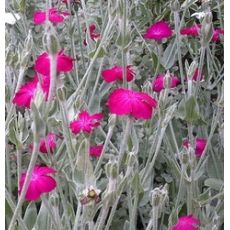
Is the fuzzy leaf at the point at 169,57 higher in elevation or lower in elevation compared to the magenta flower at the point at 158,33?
lower

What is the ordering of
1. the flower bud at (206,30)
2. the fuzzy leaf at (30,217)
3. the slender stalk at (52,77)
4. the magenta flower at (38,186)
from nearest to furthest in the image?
the slender stalk at (52,77) < the magenta flower at (38,186) < the fuzzy leaf at (30,217) < the flower bud at (206,30)

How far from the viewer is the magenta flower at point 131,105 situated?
79 cm

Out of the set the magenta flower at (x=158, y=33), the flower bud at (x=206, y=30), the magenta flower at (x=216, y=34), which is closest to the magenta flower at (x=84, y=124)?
the flower bud at (x=206, y=30)

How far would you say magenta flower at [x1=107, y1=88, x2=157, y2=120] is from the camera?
2.59 ft

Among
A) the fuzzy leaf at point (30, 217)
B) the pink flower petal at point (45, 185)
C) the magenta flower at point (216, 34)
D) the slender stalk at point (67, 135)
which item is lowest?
the fuzzy leaf at point (30, 217)

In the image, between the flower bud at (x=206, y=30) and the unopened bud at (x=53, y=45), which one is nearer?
the unopened bud at (x=53, y=45)

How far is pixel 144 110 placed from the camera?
2.62 feet

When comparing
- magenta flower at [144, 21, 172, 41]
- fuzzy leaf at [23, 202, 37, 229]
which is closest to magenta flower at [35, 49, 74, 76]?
fuzzy leaf at [23, 202, 37, 229]

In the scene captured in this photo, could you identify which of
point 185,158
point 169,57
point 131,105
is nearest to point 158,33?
point 169,57

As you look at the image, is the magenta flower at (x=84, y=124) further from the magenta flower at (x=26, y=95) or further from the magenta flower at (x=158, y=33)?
the magenta flower at (x=158, y=33)

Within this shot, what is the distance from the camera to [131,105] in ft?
2.60

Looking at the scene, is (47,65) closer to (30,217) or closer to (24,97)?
(24,97)

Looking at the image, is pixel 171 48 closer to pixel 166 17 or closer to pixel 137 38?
pixel 137 38

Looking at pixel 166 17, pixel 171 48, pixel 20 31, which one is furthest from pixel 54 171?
pixel 166 17
